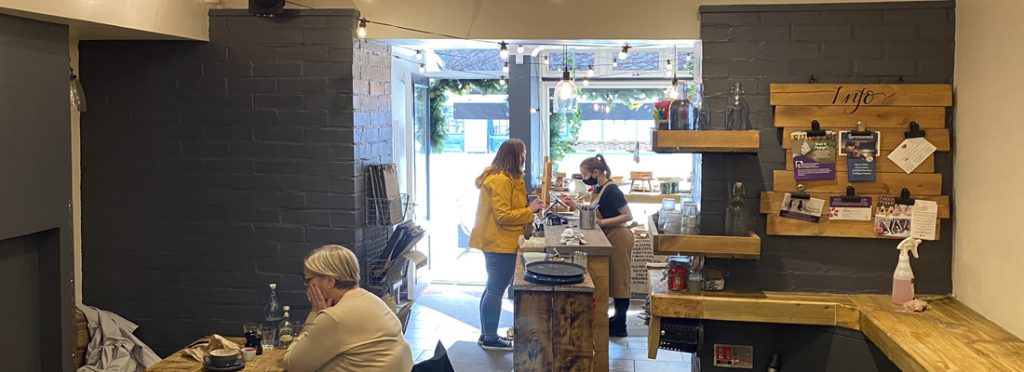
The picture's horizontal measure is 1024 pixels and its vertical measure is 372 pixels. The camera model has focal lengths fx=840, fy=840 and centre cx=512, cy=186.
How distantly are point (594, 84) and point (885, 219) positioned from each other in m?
4.95

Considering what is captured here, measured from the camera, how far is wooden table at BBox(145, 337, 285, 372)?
3162 millimetres

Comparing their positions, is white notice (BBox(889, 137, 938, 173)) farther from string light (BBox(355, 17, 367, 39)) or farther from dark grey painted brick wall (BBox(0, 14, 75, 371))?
dark grey painted brick wall (BBox(0, 14, 75, 371))

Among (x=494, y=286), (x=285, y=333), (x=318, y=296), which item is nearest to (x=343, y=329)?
(x=318, y=296)

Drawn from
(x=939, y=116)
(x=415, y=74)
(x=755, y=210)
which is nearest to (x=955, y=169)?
(x=939, y=116)

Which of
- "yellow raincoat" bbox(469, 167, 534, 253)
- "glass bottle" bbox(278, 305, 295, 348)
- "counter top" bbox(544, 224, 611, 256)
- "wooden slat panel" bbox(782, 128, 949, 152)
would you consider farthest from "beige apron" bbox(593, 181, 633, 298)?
"glass bottle" bbox(278, 305, 295, 348)

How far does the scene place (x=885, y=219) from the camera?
390cm

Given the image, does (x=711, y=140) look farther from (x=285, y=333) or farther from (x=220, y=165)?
(x=220, y=165)

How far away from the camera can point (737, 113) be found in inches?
155

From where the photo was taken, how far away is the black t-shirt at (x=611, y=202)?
19.0ft

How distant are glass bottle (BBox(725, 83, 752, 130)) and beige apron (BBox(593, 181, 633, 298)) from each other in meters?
1.96

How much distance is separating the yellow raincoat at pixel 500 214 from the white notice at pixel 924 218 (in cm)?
228

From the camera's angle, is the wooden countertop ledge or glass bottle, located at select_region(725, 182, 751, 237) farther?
glass bottle, located at select_region(725, 182, 751, 237)

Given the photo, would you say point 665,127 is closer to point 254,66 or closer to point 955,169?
point 955,169

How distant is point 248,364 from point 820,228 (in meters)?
2.62
